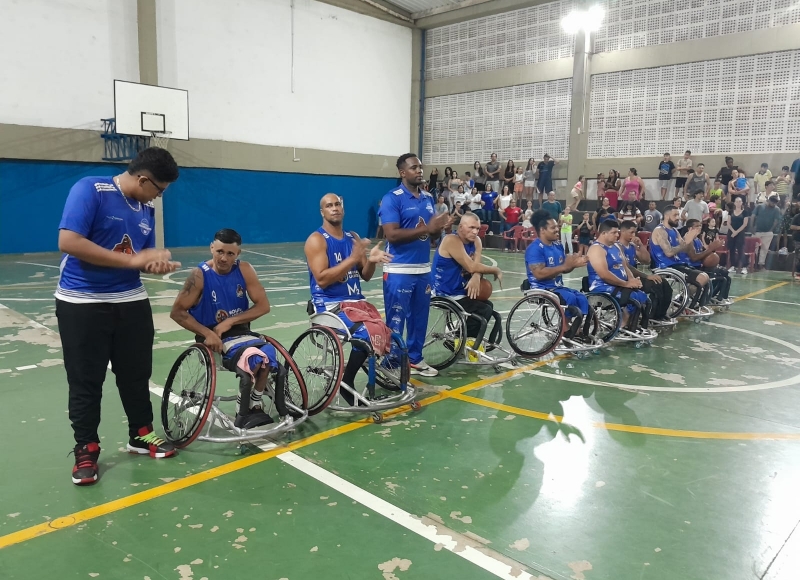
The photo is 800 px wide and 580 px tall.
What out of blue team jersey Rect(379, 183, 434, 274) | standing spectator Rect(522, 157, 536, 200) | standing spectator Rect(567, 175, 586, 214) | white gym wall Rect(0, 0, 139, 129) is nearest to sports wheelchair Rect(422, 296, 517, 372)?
blue team jersey Rect(379, 183, 434, 274)

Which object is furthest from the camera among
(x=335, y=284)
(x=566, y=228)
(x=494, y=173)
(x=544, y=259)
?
(x=494, y=173)

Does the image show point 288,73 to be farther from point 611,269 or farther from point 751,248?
point 611,269

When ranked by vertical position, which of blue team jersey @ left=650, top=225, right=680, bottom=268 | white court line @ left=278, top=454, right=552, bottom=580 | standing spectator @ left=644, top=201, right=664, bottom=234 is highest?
standing spectator @ left=644, top=201, right=664, bottom=234

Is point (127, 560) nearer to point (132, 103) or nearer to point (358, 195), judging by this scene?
point (132, 103)

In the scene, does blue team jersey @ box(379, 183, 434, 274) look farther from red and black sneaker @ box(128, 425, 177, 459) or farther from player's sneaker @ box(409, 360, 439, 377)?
red and black sneaker @ box(128, 425, 177, 459)

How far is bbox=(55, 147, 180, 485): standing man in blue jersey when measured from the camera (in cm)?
317

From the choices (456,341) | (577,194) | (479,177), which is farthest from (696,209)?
(456,341)

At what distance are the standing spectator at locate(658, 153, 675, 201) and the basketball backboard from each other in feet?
43.4

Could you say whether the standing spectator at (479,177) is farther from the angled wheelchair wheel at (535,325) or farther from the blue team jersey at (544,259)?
the angled wheelchair wheel at (535,325)

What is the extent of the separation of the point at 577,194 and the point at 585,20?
5476 mm

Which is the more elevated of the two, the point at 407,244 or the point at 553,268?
the point at 407,244

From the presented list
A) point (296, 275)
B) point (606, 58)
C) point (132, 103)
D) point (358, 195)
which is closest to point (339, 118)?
point (358, 195)

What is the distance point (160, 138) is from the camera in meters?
16.9

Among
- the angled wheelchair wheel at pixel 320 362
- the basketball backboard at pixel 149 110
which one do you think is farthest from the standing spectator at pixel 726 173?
the angled wheelchair wheel at pixel 320 362
